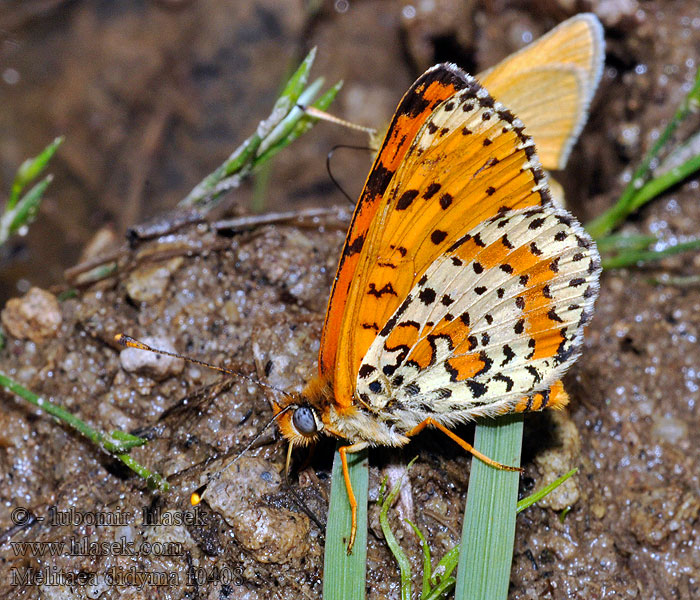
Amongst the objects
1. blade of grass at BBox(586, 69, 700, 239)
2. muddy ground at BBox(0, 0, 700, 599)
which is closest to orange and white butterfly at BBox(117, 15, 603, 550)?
muddy ground at BBox(0, 0, 700, 599)

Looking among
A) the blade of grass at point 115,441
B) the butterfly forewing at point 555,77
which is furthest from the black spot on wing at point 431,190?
the blade of grass at point 115,441

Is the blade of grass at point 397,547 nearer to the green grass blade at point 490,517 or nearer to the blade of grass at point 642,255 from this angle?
the green grass blade at point 490,517

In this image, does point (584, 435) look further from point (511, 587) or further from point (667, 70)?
point (667, 70)

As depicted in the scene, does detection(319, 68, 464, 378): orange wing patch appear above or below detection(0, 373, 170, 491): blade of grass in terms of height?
above

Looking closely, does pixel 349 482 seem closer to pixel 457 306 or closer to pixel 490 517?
pixel 490 517

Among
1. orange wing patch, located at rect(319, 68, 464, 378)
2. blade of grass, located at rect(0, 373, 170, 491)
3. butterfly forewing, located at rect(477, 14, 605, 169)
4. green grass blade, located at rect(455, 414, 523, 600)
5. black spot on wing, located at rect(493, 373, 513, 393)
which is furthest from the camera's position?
butterfly forewing, located at rect(477, 14, 605, 169)

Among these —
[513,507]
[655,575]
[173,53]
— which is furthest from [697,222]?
[173,53]

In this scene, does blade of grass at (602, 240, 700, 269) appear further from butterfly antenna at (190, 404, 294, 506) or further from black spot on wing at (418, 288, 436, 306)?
butterfly antenna at (190, 404, 294, 506)
